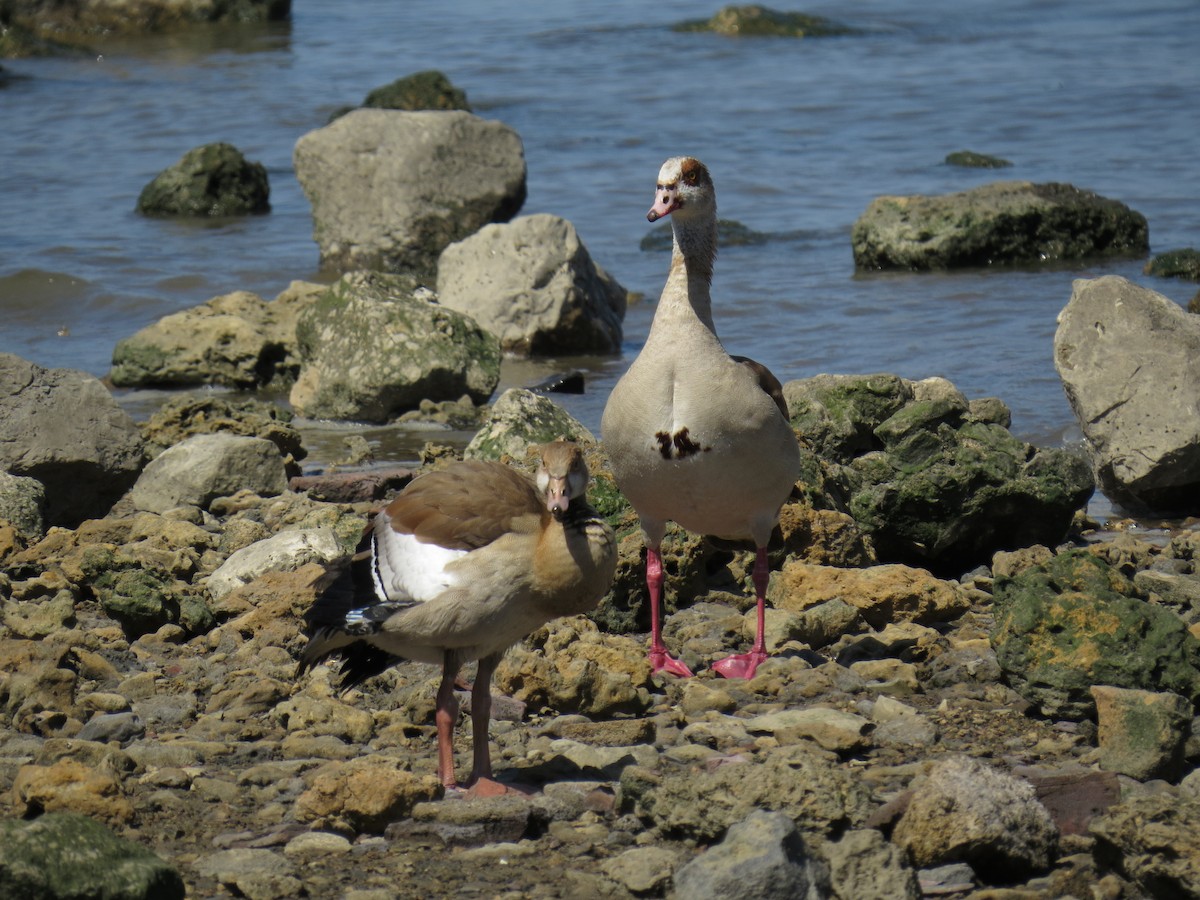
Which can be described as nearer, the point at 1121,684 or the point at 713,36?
the point at 1121,684

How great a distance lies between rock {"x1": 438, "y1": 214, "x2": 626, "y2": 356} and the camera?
14.0 metres

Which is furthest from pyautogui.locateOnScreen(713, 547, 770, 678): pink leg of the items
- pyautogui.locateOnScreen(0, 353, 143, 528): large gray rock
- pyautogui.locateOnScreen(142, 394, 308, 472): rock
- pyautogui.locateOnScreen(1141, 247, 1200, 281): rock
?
pyautogui.locateOnScreen(1141, 247, 1200, 281): rock

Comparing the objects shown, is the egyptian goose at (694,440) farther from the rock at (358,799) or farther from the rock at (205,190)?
the rock at (205,190)

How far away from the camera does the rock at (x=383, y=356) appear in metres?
11.8

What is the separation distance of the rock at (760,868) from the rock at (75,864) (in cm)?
135

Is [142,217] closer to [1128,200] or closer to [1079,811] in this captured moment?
[1128,200]

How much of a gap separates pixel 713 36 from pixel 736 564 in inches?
1198

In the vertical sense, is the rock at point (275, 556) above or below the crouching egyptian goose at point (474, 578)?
below

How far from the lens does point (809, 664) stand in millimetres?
6496

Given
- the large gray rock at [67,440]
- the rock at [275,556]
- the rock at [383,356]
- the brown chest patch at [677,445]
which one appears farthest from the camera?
the rock at [383,356]

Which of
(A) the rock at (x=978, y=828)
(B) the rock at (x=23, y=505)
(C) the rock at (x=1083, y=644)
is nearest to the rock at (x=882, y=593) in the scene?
(C) the rock at (x=1083, y=644)

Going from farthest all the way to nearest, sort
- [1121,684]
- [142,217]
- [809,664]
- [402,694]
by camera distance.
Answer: [142,217], [809,664], [402,694], [1121,684]

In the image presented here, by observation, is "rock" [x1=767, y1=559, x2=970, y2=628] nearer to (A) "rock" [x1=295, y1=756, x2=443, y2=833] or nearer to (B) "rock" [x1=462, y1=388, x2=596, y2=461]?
(B) "rock" [x1=462, y1=388, x2=596, y2=461]

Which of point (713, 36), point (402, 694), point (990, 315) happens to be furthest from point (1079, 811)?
point (713, 36)
